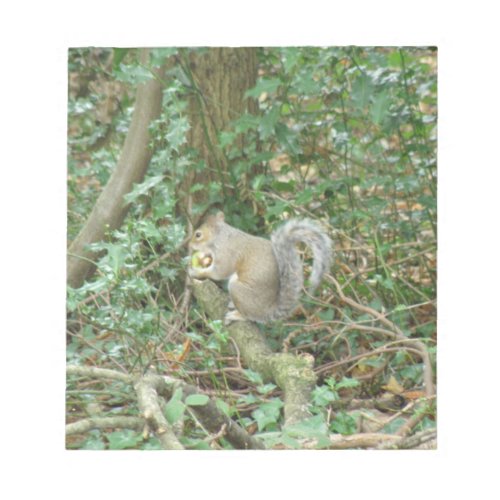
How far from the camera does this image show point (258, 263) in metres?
3.31

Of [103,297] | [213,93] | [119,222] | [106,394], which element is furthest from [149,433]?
[213,93]

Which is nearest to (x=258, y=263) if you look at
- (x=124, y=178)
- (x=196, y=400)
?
(x=124, y=178)

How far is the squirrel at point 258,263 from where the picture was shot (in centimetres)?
319

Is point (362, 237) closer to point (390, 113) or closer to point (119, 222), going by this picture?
point (390, 113)

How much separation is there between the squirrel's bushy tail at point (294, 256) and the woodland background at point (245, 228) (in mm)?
51

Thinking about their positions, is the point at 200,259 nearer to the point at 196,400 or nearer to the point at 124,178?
the point at 124,178

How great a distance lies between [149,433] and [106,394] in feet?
0.81

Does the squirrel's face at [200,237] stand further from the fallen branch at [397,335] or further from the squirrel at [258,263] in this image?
the fallen branch at [397,335]

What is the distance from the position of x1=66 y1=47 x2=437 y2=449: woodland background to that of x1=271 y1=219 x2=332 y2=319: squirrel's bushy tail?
0.17 ft

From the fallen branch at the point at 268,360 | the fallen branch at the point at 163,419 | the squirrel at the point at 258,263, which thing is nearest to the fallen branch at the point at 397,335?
the squirrel at the point at 258,263

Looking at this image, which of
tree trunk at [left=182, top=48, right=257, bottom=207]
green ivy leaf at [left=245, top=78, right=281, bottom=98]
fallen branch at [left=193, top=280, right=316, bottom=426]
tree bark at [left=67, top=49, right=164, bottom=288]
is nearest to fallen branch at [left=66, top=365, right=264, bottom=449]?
fallen branch at [left=193, top=280, right=316, bottom=426]

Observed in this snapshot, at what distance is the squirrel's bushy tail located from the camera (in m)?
3.18

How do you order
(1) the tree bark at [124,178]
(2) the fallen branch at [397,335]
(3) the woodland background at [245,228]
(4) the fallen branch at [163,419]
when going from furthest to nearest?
(1) the tree bark at [124,178] < (2) the fallen branch at [397,335] < (3) the woodland background at [245,228] < (4) the fallen branch at [163,419]

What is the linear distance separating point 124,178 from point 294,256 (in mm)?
638
